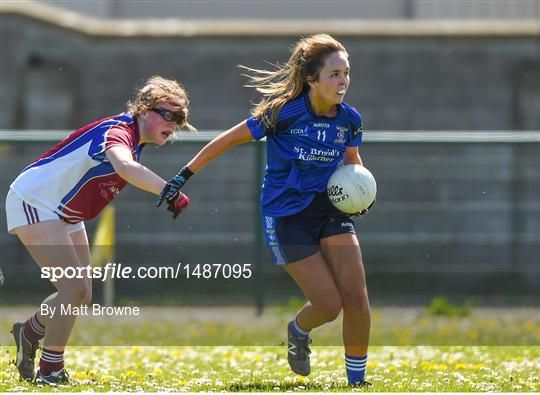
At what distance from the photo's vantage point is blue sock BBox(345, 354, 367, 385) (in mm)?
7110

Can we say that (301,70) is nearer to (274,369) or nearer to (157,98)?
(157,98)

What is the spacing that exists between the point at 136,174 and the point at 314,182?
4.13ft

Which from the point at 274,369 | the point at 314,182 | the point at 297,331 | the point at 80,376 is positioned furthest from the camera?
the point at 274,369

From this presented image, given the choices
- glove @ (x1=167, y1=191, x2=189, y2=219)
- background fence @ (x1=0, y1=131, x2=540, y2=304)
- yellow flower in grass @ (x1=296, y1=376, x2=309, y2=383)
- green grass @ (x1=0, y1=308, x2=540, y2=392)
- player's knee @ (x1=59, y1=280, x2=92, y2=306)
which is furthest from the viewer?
background fence @ (x1=0, y1=131, x2=540, y2=304)

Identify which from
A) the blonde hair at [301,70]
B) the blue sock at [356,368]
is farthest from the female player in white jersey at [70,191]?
the blue sock at [356,368]

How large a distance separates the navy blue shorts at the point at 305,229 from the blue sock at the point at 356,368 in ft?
2.34

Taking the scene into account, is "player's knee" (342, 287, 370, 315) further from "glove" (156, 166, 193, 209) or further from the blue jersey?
"glove" (156, 166, 193, 209)

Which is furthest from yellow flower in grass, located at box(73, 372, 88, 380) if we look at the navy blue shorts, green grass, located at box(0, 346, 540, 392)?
the navy blue shorts

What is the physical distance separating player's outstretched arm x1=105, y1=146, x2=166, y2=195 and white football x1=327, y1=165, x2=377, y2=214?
3.82ft

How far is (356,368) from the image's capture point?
7.12 m

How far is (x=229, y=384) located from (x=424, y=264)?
15.2 ft

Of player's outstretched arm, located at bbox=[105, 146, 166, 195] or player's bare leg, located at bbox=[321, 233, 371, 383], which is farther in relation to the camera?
player's bare leg, located at bbox=[321, 233, 371, 383]

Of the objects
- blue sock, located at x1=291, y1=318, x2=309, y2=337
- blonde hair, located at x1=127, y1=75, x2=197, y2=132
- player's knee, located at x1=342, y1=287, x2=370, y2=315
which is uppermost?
blonde hair, located at x1=127, y1=75, x2=197, y2=132

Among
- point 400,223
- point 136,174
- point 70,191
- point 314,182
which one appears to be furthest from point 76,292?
point 400,223
